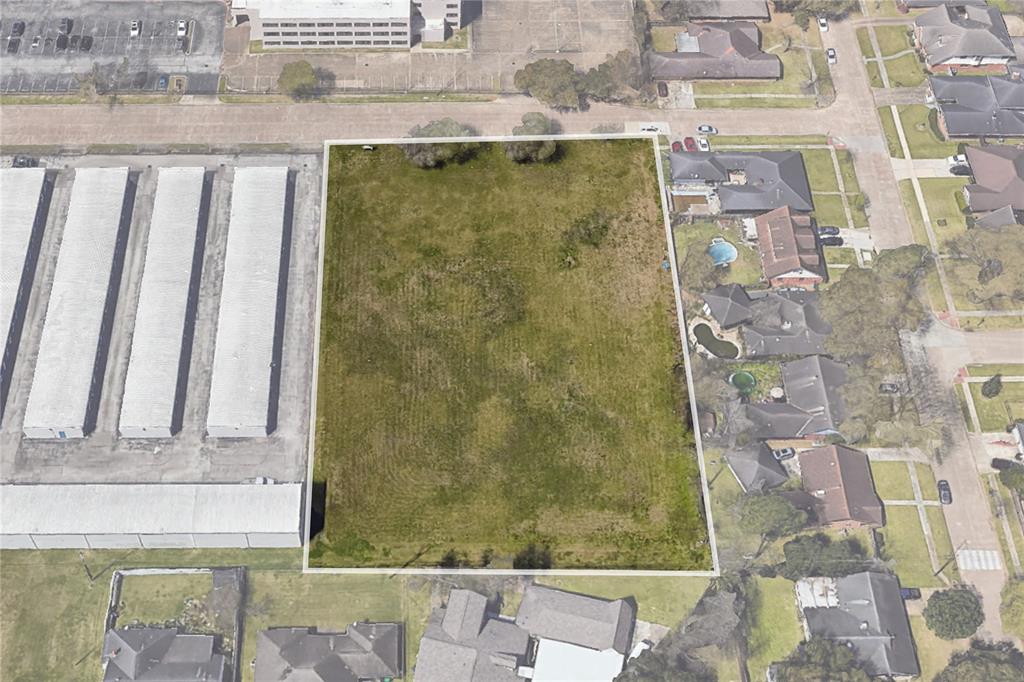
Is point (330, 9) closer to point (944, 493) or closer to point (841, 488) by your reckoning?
point (841, 488)

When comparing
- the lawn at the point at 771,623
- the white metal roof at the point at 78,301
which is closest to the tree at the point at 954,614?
the lawn at the point at 771,623

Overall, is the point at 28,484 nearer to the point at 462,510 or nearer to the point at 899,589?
the point at 462,510

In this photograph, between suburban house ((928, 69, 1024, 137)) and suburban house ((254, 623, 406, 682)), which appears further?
suburban house ((928, 69, 1024, 137))

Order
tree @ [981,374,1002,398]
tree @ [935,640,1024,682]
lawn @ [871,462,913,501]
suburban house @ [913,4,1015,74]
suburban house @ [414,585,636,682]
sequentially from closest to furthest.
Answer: tree @ [935,640,1024,682] < suburban house @ [414,585,636,682] < lawn @ [871,462,913,501] < tree @ [981,374,1002,398] < suburban house @ [913,4,1015,74]

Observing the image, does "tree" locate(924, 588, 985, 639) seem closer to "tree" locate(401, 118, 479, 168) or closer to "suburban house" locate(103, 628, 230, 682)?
"tree" locate(401, 118, 479, 168)

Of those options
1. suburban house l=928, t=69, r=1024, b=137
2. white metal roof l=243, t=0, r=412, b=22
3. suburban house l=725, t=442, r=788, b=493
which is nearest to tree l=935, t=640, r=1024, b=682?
suburban house l=725, t=442, r=788, b=493

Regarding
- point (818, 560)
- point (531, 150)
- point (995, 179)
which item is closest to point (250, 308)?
point (531, 150)
